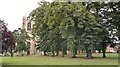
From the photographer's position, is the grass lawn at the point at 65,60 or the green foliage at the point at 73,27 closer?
the grass lawn at the point at 65,60

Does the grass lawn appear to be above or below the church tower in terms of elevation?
below

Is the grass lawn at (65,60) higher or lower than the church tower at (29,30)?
lower

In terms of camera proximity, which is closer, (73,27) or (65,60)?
(65,60)

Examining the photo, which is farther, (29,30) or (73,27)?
(73,27)

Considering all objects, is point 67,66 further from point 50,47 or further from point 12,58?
point 12,58

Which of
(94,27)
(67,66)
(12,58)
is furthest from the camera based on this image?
(94,27)

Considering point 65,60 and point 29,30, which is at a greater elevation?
point 29,30

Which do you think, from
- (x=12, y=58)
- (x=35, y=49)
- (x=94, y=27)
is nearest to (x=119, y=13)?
(x=94, y=27)

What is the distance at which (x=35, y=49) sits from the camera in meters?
3.59

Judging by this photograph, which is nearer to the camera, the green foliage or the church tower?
the church tower

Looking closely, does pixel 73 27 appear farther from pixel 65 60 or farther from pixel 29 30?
pixel 29 30

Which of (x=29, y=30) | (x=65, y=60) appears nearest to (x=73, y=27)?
(x=65, y=60)

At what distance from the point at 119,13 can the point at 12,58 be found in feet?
5.91

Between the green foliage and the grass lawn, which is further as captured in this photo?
the green foliage
